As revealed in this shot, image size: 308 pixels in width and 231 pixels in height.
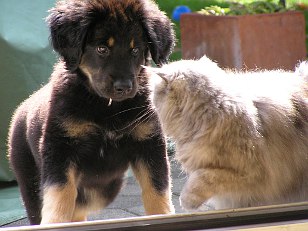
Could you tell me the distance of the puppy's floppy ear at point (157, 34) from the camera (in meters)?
2.93

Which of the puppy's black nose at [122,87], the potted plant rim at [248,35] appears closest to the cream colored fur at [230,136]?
the puppy's black nose at [122,87]

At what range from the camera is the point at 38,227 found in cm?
206

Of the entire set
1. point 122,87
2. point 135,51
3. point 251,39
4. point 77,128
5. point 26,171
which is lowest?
point 26,171

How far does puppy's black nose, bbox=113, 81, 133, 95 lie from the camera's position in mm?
2734

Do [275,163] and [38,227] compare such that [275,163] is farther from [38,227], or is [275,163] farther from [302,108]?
[38,227]

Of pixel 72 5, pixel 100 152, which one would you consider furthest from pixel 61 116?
pixel 72 5

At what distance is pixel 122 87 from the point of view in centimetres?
273

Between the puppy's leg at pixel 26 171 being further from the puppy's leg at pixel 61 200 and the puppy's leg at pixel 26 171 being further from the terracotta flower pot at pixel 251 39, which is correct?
the terracotta flower pot at pixel 251 39

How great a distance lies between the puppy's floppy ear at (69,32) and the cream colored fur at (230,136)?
1.32ft

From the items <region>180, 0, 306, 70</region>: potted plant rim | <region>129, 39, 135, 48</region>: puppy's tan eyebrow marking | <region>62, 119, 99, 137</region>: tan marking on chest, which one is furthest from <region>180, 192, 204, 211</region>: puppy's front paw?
<region>180, 0, 306, 70</region>: potted plant rim

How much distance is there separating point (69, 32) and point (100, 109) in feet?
1.12

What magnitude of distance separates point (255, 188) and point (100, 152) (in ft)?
2.38

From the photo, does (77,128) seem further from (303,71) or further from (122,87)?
(303,71)

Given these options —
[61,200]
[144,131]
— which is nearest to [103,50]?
[144,131]
